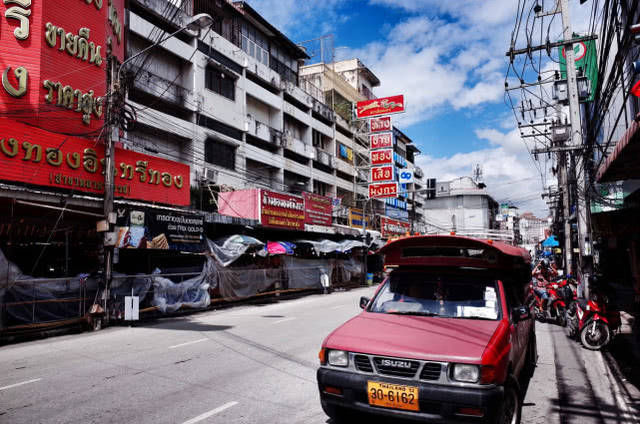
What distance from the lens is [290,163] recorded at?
36312 mm

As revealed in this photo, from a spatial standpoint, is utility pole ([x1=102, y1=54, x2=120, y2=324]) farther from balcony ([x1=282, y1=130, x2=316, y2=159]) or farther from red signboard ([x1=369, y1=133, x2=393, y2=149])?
red signboard ([x1=369, y1=133, x2=393, y2=149])

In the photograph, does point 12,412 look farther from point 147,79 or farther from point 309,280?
point 309,280

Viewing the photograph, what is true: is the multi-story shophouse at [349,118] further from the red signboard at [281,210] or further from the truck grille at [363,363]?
the truck grille at [363,363]

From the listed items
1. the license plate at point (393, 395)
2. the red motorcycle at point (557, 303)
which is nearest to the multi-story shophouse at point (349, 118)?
the red motorcycle at point (557, 303)

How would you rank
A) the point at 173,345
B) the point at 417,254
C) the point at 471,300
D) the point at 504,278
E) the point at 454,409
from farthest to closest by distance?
the point at 173,345, the point at 417,254, the point at 504,278, the point at 471,300, the point at 454,409

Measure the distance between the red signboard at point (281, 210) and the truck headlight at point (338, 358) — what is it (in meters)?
19.5

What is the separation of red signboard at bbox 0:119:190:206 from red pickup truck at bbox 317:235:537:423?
11.5 meters

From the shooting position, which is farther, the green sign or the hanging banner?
the green sign

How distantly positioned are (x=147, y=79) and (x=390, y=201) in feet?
138

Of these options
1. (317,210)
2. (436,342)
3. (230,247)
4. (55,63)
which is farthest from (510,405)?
(317,210)

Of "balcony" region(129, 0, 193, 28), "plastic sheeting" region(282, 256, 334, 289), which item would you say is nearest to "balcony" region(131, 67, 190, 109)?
"balcony" region(129, 0, 193, 28)

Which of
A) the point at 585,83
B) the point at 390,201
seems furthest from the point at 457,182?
the point at 585,83

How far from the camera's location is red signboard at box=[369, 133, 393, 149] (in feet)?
123

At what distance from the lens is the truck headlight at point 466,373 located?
4012mm
